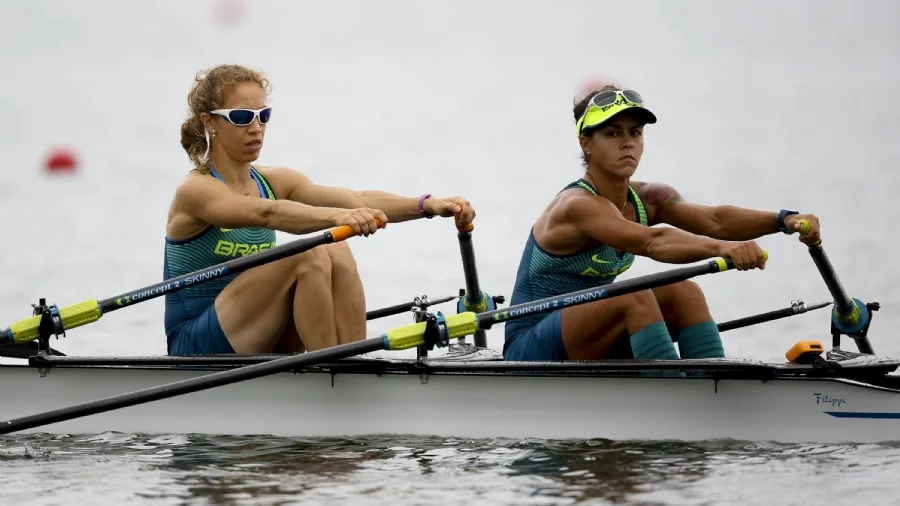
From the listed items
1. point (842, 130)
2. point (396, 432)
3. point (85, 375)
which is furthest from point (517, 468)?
point (842, 130)

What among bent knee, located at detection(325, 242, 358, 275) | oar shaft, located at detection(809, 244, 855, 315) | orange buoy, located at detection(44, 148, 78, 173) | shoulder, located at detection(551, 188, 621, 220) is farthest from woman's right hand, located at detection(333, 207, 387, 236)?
orange buoy, located at detection(44, 148, 78, 173)

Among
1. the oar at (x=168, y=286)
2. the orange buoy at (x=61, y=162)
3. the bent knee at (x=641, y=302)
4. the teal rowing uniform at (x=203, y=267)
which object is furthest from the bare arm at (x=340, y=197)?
the orange buoy at (x=61, y=162)

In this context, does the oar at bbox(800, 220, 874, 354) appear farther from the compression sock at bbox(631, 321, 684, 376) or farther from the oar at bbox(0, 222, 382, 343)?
the oar at bbox(0, 222, 382, 343)

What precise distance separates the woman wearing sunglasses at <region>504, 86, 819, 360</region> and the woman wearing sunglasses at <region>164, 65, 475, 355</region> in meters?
0.64

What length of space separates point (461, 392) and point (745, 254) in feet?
4.89

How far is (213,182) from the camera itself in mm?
6820

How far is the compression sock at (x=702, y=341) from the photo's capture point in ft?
21.6

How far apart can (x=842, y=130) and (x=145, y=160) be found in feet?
35.3

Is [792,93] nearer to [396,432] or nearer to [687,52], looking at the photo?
[687,52]

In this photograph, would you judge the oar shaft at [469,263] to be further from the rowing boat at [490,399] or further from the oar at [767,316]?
the oar at [767,316]

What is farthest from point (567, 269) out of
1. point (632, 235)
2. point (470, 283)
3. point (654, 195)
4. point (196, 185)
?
point (196, 185)

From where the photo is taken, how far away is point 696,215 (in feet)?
22.9

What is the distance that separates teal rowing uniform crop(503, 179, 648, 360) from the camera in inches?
265

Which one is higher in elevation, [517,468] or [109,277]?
[109,277]
